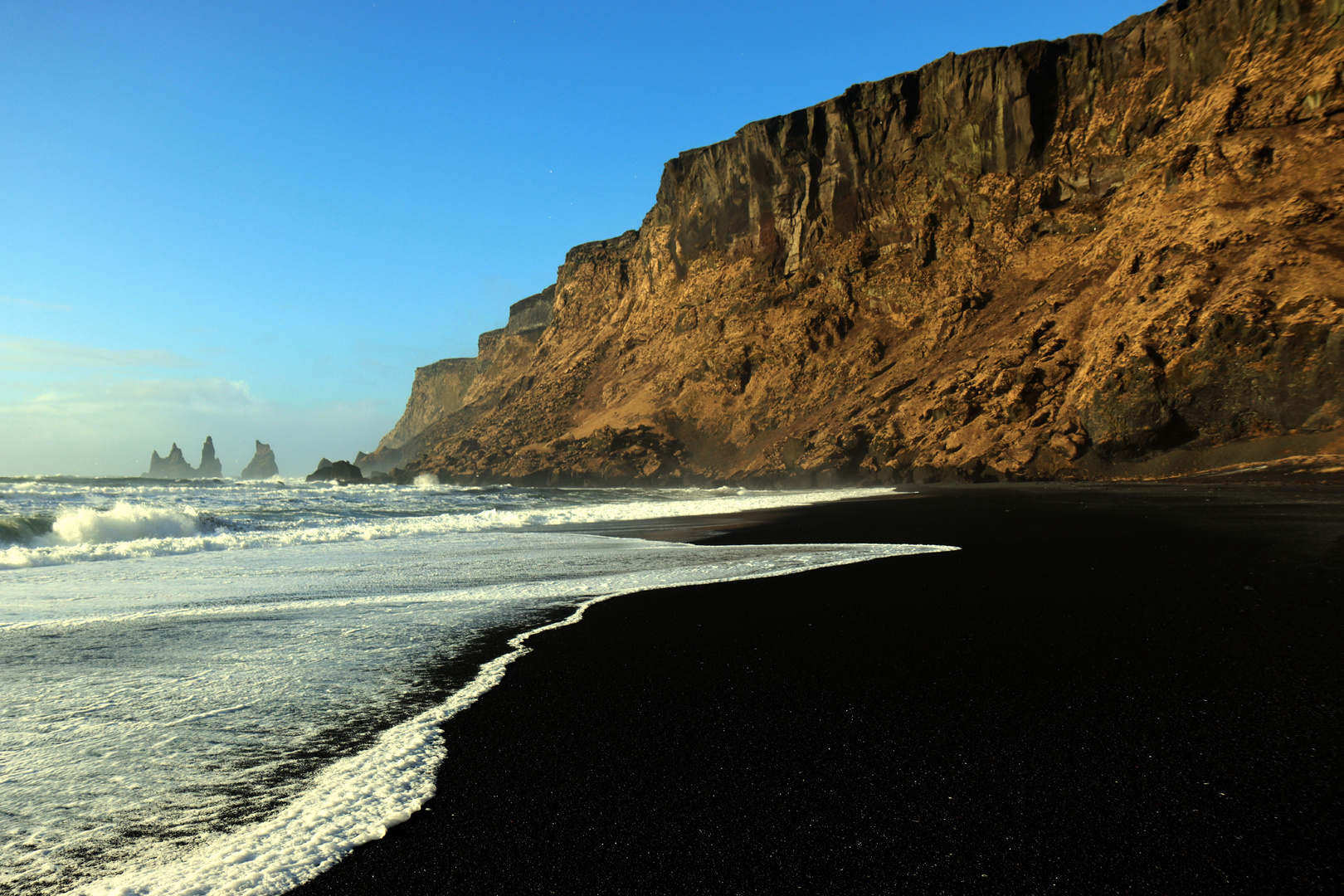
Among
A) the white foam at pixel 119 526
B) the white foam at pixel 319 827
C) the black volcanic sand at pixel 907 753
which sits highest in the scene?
the white foam at pixel 119 526

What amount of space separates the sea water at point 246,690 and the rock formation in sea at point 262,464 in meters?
196

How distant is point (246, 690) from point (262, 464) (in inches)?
8102

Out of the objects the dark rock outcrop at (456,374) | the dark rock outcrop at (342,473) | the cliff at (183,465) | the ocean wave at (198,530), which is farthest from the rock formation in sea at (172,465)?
the ocean wave at (198,530)

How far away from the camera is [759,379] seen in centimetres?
4728

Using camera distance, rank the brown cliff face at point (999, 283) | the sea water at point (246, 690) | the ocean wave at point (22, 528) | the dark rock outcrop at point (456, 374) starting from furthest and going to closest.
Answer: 1. the dark rock outcrop at point (456, 374)
2. the brown cliff face at point (999, 283)
3. the ocean wave at point (22, 528)
4. the sea water at point (246, 690)

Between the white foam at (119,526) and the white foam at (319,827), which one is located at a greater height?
the white foam at (119,526)

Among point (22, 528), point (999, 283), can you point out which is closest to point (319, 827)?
point (22, 528)

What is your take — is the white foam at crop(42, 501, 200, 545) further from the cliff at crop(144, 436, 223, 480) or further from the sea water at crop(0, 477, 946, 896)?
the cliff at crop(144, 436, 223, 480)

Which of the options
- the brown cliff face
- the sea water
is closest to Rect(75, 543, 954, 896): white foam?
the sea water

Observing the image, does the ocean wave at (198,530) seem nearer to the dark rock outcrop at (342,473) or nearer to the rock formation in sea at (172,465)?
the dark rock outcrop at (342,473)

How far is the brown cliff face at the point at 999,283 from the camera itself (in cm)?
2273

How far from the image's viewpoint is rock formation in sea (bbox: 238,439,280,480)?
591 feet

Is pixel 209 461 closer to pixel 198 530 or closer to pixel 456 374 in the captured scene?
pixel 456 374

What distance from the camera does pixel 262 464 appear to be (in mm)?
180000
